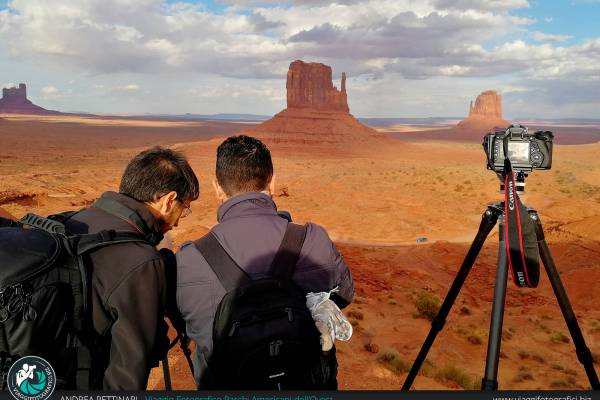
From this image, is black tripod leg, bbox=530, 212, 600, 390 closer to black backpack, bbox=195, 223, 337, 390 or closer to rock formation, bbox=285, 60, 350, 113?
black backpack, bbox=195, 223, 337, 390

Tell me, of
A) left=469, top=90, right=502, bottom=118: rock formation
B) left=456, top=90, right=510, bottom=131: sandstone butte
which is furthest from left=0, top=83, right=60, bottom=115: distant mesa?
left=469, top=90, right=502, bottom=118: rock formation

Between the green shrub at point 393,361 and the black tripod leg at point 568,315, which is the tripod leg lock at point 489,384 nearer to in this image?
the black tripod leg at point 568,315

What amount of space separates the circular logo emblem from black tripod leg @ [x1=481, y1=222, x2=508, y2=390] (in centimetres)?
207

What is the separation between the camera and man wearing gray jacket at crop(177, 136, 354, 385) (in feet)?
6.06

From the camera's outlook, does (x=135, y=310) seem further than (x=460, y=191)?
No

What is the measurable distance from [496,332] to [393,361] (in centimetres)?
283

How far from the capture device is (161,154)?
2.00 metres

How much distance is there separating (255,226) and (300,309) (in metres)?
0.43

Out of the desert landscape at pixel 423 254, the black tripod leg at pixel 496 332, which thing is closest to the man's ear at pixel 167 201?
the black tripod leg at pixel 496 332

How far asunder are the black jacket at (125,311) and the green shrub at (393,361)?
3.77m

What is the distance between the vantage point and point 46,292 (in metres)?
1.43

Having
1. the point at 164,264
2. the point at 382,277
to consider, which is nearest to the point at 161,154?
the point at 164,264

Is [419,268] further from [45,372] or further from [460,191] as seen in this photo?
[460,191]

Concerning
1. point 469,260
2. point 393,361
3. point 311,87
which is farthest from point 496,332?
point 311,87
